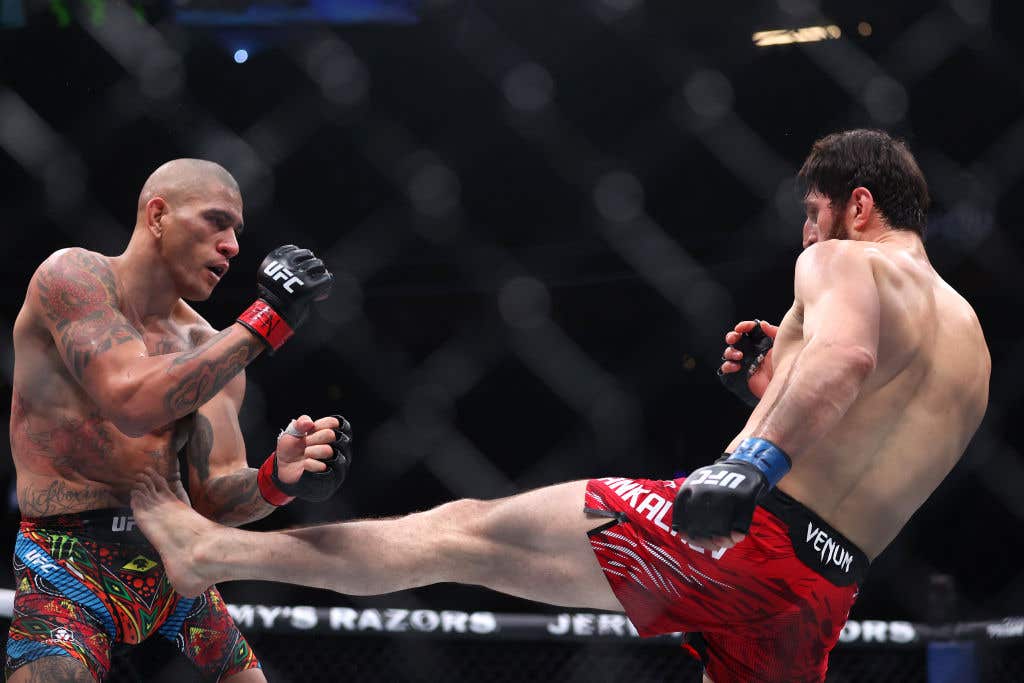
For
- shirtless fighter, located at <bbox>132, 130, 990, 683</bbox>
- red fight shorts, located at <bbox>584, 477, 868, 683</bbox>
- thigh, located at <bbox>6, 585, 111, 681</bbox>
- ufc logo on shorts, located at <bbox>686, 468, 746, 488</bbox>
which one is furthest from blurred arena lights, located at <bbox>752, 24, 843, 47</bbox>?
thigh, located at <bbox>6, 585, 111, 681</bbox>

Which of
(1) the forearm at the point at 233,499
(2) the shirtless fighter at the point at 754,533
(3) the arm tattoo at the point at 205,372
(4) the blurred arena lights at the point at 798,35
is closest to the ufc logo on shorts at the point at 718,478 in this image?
(2) the shirtless fighter at the point at 754,533

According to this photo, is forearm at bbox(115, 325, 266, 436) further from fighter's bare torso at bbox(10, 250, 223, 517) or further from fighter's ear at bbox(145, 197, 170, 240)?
fighter's ear at bbox(145, 197, 170, 240)

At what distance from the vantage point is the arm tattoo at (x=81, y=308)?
163cm

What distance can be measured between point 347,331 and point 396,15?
1.25 metres

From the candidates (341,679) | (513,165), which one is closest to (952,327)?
(341,679)

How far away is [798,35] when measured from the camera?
4.20 meters

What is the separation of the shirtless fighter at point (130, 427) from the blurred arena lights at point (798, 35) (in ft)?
9.57

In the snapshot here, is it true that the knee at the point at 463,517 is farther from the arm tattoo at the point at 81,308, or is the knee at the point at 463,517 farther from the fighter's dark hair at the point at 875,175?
the fighter's dark hair at the point at 875,175

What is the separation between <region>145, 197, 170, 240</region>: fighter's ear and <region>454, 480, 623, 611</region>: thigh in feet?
2.22

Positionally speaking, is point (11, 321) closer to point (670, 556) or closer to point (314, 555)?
point (314, 555)

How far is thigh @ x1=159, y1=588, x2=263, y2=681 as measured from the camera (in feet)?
6.00

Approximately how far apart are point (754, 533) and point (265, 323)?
0.75 metres

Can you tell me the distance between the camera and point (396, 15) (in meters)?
4.09

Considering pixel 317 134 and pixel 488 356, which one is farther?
pixel 488 356
